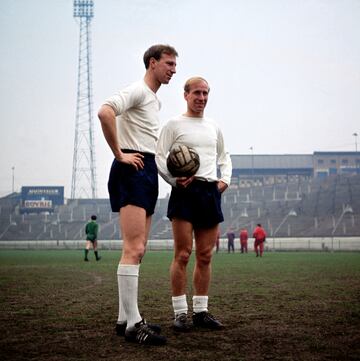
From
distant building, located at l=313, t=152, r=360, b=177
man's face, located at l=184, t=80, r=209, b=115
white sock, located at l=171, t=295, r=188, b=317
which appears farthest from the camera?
distant building, located at l=313, t=152, r=360, b=177

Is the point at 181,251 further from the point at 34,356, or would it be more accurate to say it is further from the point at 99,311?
the point at 34,356

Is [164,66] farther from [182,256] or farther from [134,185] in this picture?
[182,256]

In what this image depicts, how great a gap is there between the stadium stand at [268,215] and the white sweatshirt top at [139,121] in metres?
38.1

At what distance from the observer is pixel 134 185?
4180mm

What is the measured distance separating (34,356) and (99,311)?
2.22 m

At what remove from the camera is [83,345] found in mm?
3682

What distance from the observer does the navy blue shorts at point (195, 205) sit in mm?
4742

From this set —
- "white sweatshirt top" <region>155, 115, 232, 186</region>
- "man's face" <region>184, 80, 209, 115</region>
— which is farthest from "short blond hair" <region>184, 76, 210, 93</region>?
"white sweatshirt top" <region>155, 115, 232, 186</region>

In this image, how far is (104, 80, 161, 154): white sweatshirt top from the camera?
428 centimetres

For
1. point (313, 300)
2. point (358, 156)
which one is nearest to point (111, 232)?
point (313, 300)

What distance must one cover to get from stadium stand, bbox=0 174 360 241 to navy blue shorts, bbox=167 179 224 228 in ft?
123

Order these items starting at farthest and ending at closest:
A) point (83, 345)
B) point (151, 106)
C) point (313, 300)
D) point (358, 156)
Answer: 1. point (358, 156)
2. point (313, 300)
3. point (151, 106)
4. point (83, 345)

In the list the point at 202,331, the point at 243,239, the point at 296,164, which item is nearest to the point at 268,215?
the point at 243,239

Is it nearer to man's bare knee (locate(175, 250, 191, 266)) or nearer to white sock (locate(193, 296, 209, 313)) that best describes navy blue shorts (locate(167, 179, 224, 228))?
man's bare knee (locate(175, 250, 191, 266))
